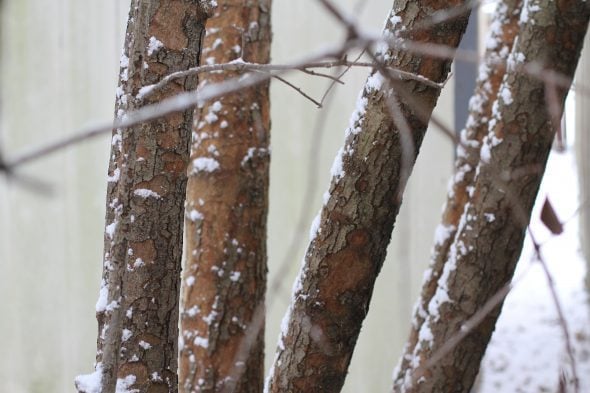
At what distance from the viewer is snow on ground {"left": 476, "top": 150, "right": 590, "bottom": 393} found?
12.3 feet

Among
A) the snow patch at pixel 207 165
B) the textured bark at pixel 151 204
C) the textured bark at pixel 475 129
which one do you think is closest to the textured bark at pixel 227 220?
the snow patch at pixel 207 165

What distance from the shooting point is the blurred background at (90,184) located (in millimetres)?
2859

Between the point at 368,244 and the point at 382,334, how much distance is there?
169 centimetres

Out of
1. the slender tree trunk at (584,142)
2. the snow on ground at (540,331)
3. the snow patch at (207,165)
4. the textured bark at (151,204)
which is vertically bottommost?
the textured bark at (151,204)

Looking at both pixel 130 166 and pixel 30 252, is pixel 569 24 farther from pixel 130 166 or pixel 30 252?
pixel 30 252

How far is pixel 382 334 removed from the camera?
116 inches

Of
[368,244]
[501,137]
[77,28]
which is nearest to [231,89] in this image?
[368,244]

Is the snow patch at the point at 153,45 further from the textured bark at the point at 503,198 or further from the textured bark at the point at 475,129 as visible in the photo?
the textured bark at the point at 475,129

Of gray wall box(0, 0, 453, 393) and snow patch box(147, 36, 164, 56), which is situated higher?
gray wall box(0, 0, 453, 393)

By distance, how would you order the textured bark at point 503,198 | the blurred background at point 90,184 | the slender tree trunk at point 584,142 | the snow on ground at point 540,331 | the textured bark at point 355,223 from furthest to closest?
the slender tree trunk at point 584,142 → the snow on ground at point 540,331 → the blurred background at point 90,184 → the textured bark at point 503,198 → the textured bark at point 355,223

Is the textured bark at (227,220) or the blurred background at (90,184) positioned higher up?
the blurred background at (90,184)

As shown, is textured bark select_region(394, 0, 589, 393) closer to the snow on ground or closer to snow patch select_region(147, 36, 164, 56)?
snow patch select_region(147, 36, 164, 56)

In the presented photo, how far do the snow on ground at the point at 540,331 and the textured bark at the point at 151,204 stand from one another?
208 centimetres

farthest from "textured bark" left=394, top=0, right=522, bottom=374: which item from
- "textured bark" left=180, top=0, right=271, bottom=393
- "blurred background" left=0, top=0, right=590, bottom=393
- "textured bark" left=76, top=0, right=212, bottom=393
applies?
"blurred background" left=0, top=0, right=590, bottom=393
